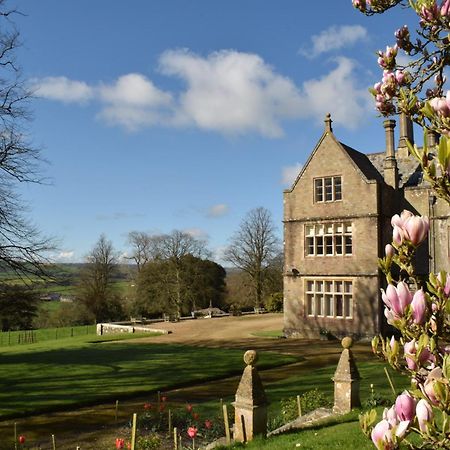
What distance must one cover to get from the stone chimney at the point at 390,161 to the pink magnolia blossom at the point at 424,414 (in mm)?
26862

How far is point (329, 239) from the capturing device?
2678 cm

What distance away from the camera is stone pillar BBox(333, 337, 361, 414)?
11.0 meters

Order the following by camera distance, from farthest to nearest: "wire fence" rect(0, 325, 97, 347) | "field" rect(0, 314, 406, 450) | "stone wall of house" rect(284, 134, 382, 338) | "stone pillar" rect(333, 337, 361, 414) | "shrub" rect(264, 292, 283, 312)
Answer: "shrub" rect(264, 292, 283, 312) < "wire fence" rect(0, 325, 97, 347) < "stone wall of house" rect(284, 134, 382, 338) < "field" rect(0, 314, 406, 450) < "stone pillar" rect(333, 337, 361, 414)

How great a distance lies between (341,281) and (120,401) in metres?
15.1

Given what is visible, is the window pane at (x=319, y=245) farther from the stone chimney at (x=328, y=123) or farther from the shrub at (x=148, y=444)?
the shrub at (x=148, y=444)

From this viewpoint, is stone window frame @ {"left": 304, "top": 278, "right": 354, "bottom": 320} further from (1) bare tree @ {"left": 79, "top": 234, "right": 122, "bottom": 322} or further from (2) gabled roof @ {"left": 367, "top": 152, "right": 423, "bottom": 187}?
(1) bare tree @ {"left": 79, "top": 234, "right": 122, "bottom": 322}

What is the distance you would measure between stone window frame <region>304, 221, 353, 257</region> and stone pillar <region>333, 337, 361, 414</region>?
1511cm

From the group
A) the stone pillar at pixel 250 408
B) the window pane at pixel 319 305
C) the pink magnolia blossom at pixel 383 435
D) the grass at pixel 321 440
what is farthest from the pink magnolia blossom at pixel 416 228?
the window pane at pixel 319 305

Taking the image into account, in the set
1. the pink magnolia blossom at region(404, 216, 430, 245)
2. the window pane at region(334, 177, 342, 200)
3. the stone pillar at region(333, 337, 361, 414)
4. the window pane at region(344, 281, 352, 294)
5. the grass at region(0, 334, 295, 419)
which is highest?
the window pane at region(334, 177, 342, 200)

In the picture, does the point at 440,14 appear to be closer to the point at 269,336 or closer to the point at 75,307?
the point at 269,336

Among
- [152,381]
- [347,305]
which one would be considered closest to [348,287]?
[347,305]

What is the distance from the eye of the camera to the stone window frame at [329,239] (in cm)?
2597

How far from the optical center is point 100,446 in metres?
10.5

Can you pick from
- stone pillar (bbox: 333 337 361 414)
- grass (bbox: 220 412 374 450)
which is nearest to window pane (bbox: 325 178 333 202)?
stone pillar (bbox: 333 337 361 414)
